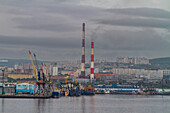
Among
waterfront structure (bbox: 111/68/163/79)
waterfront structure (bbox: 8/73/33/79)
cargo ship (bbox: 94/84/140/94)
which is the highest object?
waterfront structure (bbox: 111/68/163/79)

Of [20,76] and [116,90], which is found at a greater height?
[20,76]

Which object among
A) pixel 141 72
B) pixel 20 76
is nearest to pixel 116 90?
pixel 20 76

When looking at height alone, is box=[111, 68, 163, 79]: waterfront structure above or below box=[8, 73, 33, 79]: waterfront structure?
above

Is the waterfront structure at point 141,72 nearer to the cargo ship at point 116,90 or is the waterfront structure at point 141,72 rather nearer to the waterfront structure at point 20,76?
the waterfront structure at point 20,76

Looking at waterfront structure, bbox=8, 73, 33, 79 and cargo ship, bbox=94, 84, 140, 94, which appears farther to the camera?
waterfront structure, bbox=8, 73, 33, 79

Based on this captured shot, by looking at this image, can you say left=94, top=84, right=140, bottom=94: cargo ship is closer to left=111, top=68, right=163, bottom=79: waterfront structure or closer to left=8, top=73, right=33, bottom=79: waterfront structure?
left=8, top=73, right=33, bottom=79: waterfront structure

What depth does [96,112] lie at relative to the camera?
4478cm

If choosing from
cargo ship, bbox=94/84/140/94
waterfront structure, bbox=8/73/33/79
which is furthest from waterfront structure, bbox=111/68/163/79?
cargo ship, bbox=94/84/140/94

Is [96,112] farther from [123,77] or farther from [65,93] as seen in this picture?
[123,77]

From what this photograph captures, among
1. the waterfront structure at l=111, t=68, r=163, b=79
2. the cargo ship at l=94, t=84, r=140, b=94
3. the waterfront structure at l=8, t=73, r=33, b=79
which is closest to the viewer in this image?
the cargo ship at l=94, t=84, r=140, b=94

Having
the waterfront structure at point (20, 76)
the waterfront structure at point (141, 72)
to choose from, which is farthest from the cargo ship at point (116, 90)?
the waterfront structure at point (141, 72)

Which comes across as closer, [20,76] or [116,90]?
[116,90]

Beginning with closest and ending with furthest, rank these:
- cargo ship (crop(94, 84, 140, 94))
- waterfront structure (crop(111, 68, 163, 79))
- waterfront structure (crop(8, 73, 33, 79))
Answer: cargo ship (crop(94, 84, 140, 94)) < waterfront structure (crop(8, 73, 33, 79)) < waterfront structure (crop(111, 68, 163, 79))

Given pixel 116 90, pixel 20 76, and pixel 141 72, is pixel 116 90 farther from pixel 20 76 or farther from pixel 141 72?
pixel 141 72
